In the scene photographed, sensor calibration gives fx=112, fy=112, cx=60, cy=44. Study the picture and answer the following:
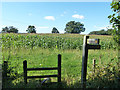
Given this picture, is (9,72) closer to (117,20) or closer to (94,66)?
(94,66)

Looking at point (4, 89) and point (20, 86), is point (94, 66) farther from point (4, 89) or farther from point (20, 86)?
point (4, 89)

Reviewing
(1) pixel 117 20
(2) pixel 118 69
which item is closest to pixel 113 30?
(1) pixel 117 20

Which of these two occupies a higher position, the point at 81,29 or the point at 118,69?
the point at 81,29

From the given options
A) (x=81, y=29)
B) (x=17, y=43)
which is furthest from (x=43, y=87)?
(x=81, y=29)

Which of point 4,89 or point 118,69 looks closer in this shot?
point 4,89

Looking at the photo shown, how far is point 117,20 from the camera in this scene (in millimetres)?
3820

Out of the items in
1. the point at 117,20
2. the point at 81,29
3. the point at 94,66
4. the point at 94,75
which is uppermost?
the point at 81,29

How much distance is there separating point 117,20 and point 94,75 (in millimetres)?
2033

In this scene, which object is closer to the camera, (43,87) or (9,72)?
(43,87)

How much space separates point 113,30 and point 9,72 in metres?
4.05

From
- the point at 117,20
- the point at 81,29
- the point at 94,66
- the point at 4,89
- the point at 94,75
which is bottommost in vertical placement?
the point at 4,89

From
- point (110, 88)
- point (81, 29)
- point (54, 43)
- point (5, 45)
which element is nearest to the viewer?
point (110, 88)

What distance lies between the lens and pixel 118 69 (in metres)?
3.91

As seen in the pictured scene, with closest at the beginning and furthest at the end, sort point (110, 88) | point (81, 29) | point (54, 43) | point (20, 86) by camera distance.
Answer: point (110, 88) < point (20, 86) < point (54, 43) < point (81, 29)
